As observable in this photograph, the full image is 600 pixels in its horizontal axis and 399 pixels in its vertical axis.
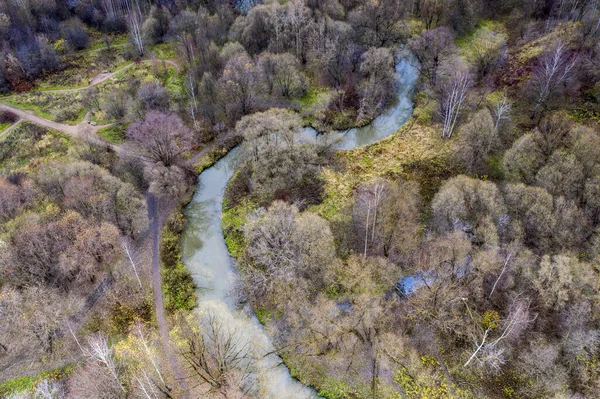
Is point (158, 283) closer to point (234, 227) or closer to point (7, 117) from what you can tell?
point (234, 227)

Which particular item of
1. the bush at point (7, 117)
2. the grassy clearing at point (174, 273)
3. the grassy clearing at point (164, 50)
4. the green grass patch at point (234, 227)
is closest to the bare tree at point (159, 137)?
the grassy clearing at point (174, 273)

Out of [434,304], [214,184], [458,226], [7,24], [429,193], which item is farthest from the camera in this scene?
[7,24]

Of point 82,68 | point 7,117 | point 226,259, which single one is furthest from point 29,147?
point 226,259

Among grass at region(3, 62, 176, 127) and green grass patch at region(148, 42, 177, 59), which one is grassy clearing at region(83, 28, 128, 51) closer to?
green grass patch at region(148, 42, 177, 59)

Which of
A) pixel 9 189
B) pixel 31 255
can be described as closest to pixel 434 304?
pixel 31 255

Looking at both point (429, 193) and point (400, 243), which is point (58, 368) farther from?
point (429, 193)

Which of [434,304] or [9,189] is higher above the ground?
[9,189]

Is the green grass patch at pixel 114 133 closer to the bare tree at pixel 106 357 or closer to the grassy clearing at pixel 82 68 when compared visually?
the grassy clearing at pixel 82 68

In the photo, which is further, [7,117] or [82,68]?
[82,68]
